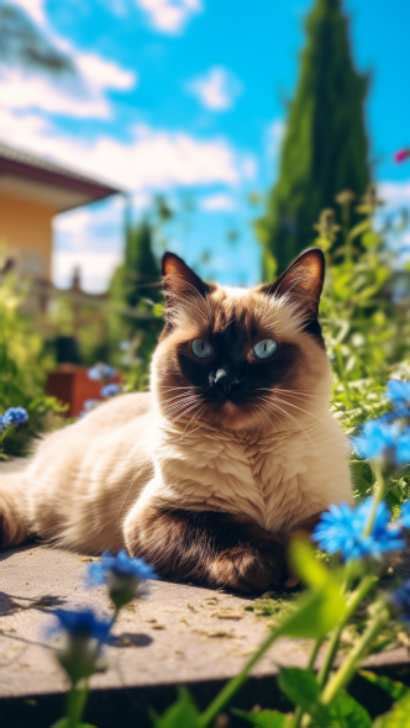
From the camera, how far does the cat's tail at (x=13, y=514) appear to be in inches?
95.2

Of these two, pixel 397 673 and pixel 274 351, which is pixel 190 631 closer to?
pixel 397 673

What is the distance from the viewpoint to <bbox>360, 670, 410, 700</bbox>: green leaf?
4.02 feet

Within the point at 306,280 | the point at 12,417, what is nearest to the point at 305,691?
the point at 306,280

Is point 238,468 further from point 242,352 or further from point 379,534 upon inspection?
point 379,534

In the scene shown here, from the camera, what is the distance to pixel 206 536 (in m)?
1.78

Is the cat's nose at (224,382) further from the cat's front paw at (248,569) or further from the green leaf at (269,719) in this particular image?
the green leaf at (269,719)

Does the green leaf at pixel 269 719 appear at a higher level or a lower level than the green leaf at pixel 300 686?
lower

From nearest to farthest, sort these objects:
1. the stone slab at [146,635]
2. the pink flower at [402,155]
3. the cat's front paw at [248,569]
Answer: the stone slab at [146,635] < the cat's front paw at [248,569] < the pink flower at [402,155]

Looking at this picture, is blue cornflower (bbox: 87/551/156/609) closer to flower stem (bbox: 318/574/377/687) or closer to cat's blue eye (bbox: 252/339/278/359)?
flower stem (bbox: 318/574/377/687)

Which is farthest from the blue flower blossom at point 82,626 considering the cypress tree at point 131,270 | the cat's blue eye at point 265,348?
the cypress tree at point 131,270

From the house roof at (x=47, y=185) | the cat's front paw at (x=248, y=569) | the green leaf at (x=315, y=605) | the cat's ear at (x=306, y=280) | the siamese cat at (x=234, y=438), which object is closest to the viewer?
the green leaf at (x=315, y=605)

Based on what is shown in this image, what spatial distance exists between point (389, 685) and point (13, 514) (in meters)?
1.61

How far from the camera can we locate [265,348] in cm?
197

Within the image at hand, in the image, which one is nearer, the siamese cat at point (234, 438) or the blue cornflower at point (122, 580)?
the blue cornflower at point (122, 580)
